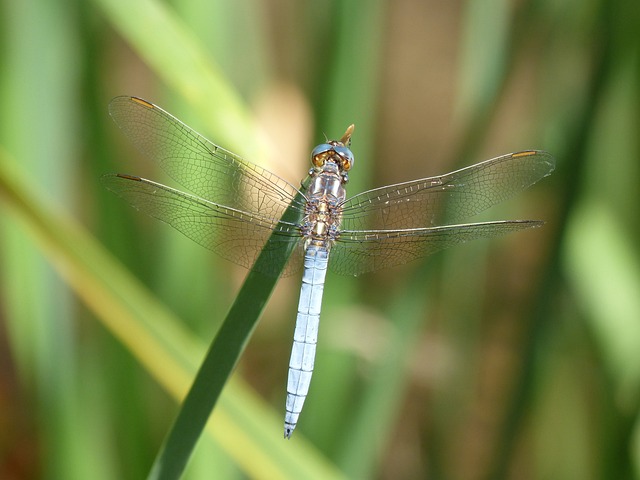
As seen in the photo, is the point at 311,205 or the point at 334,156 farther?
the point at 334,156

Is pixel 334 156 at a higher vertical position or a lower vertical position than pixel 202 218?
higher

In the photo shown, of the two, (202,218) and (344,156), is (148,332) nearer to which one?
(202,218)

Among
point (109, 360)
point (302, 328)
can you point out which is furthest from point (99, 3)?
point (109, 360)

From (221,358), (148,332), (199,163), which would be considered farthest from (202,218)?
(221,358)

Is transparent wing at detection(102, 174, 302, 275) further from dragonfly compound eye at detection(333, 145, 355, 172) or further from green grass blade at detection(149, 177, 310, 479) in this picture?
green grass blade at detection(149, 177, 310, 479)

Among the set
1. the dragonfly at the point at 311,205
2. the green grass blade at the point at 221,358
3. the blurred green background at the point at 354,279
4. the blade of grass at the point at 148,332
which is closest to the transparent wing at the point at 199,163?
the dragonfly at the point at 311,205

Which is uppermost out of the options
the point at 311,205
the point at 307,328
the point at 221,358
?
the point at 311,205

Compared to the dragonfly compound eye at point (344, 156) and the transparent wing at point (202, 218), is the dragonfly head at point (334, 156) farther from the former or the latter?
the transparent wing at point (202, 218)
